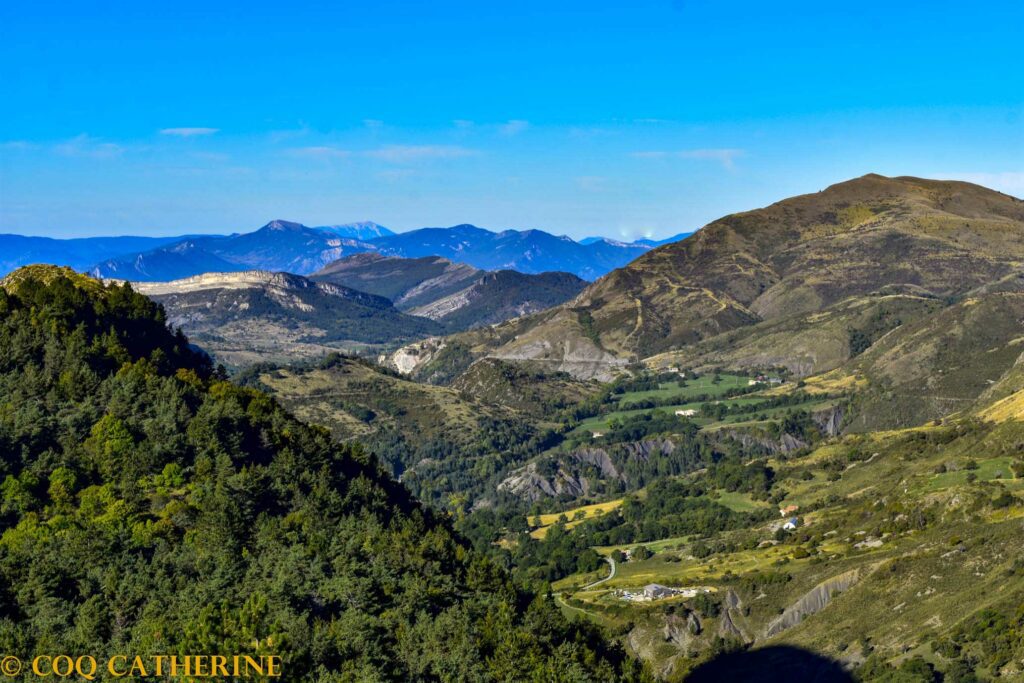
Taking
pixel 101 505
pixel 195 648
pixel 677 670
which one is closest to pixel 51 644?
pixel 195 648

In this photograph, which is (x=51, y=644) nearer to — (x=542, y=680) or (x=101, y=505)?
(x=101, y=505)

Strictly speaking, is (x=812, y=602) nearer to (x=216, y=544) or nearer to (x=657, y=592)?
(x=657, y=592)

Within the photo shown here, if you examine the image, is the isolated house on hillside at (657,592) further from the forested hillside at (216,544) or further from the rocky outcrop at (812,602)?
the forested hillside at (216,544)

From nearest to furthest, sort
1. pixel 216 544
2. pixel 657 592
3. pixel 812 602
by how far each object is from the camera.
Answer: pixel 216 544
pixel 812 602
pixel 657 592

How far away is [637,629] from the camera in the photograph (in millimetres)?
121062

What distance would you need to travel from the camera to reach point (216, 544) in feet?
266

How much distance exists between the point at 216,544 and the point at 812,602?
67.7m

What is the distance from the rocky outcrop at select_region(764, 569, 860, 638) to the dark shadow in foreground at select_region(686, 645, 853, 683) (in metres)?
5.53

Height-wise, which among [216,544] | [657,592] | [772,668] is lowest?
[772,668]

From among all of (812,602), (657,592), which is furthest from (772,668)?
(657,592)

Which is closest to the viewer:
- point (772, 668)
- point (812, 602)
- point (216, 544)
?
point (216, 544)

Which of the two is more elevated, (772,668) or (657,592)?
(657,592)

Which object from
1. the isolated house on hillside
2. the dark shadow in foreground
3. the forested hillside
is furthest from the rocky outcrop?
the forested hillside

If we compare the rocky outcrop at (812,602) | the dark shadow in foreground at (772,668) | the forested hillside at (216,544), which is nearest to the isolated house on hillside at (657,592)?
the rocky outcrop at (812,602)
